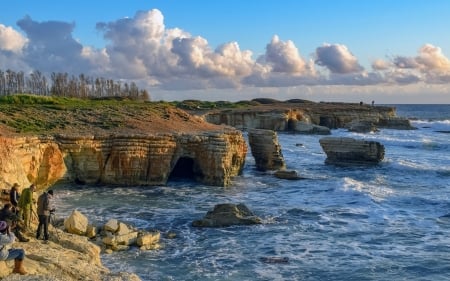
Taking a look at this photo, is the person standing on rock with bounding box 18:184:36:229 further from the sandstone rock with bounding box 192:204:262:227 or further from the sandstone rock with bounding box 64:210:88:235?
the sandstone rock with bounding box 192:204:262:227

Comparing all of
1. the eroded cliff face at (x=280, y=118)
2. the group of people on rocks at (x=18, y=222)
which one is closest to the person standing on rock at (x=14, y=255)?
the group of people on rocks at (x=18, y=222)

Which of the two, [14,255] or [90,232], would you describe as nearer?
[14,255]

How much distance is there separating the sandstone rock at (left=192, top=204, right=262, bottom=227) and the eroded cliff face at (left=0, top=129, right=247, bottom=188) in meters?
8.81

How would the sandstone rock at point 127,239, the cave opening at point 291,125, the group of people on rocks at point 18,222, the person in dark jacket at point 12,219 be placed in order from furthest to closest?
the cave opening at point 291,125
the sandstone rock at point 127,239
the person in dark jacket at point 12,219
the group of people on rocks at point 18,222

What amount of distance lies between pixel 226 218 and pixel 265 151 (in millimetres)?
16749

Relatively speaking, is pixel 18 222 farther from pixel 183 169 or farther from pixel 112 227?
pixel 183 169

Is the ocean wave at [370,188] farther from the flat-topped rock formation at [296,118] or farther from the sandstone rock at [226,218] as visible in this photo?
the flat-topped rock formation at [296,118]

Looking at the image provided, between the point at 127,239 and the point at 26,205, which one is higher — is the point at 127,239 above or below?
below

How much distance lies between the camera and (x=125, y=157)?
30234 mm

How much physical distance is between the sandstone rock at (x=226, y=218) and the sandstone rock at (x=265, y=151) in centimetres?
1567

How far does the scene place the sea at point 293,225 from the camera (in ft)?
56.1

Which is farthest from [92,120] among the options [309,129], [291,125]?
[291,125]

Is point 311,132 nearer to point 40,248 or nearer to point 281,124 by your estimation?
point 281,124

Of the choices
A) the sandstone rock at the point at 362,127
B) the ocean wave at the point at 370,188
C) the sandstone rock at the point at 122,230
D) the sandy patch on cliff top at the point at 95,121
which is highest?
the sandy patch on cliff top at the point at 95,121
